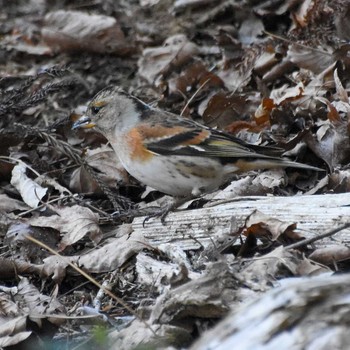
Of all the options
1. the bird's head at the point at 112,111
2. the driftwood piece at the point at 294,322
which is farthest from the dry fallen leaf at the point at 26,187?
the driftwood piece at the point at 294,322

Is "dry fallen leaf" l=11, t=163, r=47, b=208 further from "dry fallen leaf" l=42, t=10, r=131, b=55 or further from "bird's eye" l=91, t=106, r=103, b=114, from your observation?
"dry fallen leaf" l=42, t=10, r=131, b=55

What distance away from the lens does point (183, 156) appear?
601cm

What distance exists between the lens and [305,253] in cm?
443

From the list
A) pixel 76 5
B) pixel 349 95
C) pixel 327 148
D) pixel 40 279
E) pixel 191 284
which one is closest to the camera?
pixel 191 284

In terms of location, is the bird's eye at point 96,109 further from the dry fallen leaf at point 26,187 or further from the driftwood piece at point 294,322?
the driftwood piece at point 294,322

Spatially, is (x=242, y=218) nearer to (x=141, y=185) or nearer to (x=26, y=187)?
(x=141, y=185)

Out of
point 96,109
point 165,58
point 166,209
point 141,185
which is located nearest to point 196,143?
point 166,209

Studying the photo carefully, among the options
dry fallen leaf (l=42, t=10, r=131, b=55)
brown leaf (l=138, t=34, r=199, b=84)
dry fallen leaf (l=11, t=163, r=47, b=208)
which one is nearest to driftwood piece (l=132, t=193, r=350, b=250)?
dry fallen leaf (l=11, t=163, r=47, b=208)

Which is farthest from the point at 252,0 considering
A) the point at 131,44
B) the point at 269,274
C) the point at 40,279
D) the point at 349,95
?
the point at 269,274

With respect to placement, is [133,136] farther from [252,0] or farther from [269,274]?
[252,0]

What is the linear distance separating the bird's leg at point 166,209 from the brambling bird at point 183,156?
0.04 m

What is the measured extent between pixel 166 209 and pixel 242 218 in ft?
2.84

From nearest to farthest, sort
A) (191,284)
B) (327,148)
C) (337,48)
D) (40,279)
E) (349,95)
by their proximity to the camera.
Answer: (191,284)
(40,279)
(327,148)
(349,95)
(337,48)

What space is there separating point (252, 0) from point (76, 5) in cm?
241
